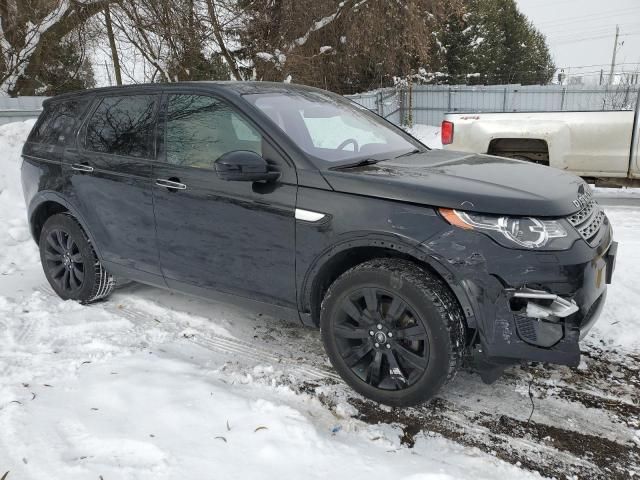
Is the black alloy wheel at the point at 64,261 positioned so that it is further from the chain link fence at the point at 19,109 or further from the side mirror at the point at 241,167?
the chain link fence at the point at 19,109

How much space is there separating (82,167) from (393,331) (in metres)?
2.83

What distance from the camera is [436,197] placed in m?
2.67

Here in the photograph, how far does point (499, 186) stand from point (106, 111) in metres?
3.06

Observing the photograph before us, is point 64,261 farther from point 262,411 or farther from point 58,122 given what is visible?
point 262,411

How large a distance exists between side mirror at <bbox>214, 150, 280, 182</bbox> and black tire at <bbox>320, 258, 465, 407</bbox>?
2.53 ft

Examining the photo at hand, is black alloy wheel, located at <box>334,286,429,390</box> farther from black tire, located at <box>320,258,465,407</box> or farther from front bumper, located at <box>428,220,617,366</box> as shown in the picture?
front bumper, located at <box>428,220,617,366</box>

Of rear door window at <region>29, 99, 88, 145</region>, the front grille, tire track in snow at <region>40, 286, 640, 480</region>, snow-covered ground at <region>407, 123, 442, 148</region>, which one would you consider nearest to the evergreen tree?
snow-covered ground at <region>407, 123, 442, 148</region>

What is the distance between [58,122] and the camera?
14.8ft

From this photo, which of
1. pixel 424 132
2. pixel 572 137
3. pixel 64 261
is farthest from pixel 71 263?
pixel 424 132

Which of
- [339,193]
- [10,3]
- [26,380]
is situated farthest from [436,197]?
[10,3]

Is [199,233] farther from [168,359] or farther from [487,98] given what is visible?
[487,98]

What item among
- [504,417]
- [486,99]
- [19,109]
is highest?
[486,99]

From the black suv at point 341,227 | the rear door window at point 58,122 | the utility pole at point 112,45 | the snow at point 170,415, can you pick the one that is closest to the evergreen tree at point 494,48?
the utility pole at point 112,45

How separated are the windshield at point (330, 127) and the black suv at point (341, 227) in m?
0.02
